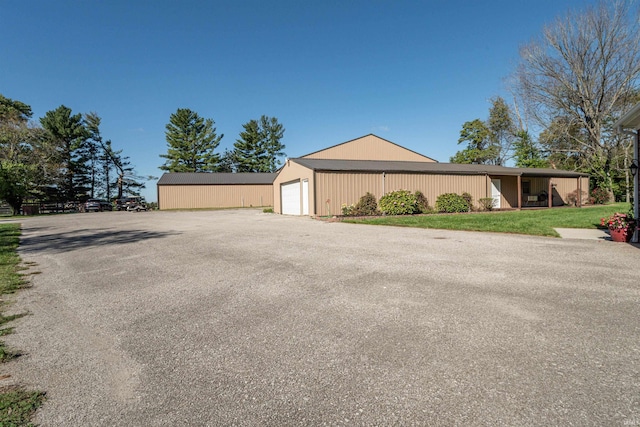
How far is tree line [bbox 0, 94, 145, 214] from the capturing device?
27.6 metres

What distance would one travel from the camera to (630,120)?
697cm

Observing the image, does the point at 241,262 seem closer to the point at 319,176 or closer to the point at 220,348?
the point at 220,348

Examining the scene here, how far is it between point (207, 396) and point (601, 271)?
5474mm

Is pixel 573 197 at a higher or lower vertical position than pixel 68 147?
lower

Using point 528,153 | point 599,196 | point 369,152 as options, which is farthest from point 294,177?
point 528,153

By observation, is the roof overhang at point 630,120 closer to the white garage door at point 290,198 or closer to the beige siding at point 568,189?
the white garage door at point 290,198

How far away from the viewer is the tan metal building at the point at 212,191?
104 ft

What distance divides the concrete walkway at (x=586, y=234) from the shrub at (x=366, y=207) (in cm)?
799

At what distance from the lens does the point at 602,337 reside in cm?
250

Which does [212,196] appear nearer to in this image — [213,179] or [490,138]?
[213,179]

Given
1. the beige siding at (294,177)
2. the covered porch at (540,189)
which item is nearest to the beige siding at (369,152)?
the beige siding at (294,177)

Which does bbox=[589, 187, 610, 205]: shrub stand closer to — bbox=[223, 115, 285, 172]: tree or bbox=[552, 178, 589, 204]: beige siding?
bbox=[552, 178, 589, 204]: beige siding

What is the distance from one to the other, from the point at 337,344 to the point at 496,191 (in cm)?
2182

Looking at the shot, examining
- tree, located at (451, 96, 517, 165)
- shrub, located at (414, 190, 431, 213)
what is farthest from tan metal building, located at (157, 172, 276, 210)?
tree, located at (451, 96, 517, 165)
